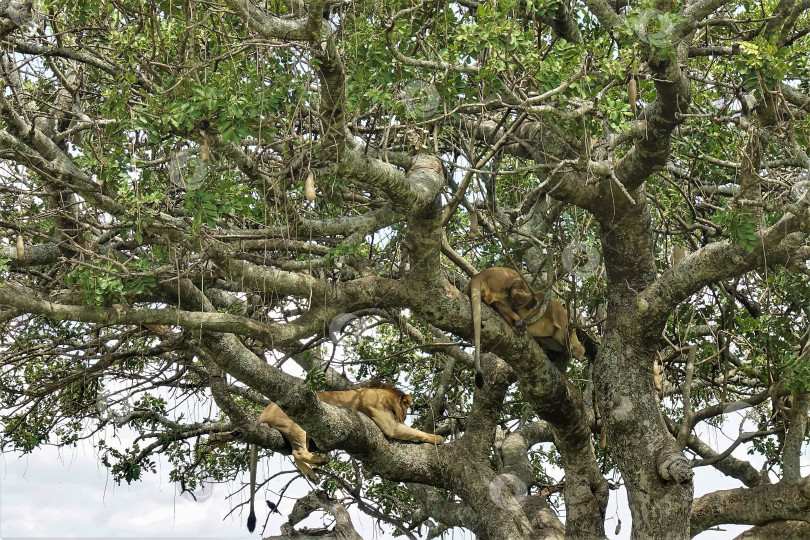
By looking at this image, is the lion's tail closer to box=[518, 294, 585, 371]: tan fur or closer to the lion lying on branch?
the lion lying on branch

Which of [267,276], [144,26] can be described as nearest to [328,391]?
[267,276]

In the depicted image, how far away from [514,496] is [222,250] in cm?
388

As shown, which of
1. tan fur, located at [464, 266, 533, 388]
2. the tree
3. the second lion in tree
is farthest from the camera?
tan fur, located at [464, 266, 533, 388]

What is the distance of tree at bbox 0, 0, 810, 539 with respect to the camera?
222 inches

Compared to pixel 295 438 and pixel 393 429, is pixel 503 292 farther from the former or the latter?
pixel 295 438

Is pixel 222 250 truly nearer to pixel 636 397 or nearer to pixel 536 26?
pixel 536 26

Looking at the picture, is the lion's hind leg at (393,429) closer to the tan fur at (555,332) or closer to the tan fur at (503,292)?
the tan fur at (503,292)

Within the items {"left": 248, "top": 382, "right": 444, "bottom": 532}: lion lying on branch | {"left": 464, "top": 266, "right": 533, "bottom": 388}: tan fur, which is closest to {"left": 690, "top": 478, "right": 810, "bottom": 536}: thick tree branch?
{"left": 464, "top": 266, "right": 533, "bottom": 388}: tan fur

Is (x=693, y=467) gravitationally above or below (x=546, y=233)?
below

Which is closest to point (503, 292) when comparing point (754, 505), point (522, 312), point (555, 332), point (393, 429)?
point (522, 312)

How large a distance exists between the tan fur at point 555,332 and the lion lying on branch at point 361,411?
135 cm

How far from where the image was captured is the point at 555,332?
8164 mm

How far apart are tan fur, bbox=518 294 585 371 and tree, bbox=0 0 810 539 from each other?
393mm

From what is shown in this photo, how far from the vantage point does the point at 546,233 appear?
28.3 ft
